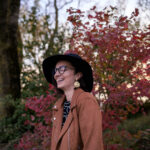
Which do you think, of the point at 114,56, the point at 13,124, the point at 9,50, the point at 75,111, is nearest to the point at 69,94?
the point at 75,111

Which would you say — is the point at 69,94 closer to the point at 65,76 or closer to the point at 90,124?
the point at 65,76

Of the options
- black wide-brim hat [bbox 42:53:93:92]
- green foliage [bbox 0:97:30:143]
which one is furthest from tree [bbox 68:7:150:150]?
green foliage [bbox 0:97:30:143]

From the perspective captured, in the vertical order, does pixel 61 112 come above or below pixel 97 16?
below

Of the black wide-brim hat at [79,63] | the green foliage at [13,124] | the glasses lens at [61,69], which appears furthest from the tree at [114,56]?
the green foliage at [13,124]

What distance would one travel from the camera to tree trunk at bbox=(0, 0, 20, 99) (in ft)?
19.7

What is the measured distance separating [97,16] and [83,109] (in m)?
2.35

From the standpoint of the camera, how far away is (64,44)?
845 cm

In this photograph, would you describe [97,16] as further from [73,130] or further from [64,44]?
[64,44]

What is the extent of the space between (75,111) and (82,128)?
0.63 ft

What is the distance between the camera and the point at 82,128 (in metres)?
1.65

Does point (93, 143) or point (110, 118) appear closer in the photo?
point (93, 143)

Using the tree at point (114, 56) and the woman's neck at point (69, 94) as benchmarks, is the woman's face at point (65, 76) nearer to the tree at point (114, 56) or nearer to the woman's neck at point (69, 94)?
the woman's neck at point (69, 94)

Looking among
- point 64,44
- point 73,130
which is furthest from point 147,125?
point 73,130

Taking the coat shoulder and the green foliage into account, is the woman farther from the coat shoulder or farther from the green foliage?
the green foliage
